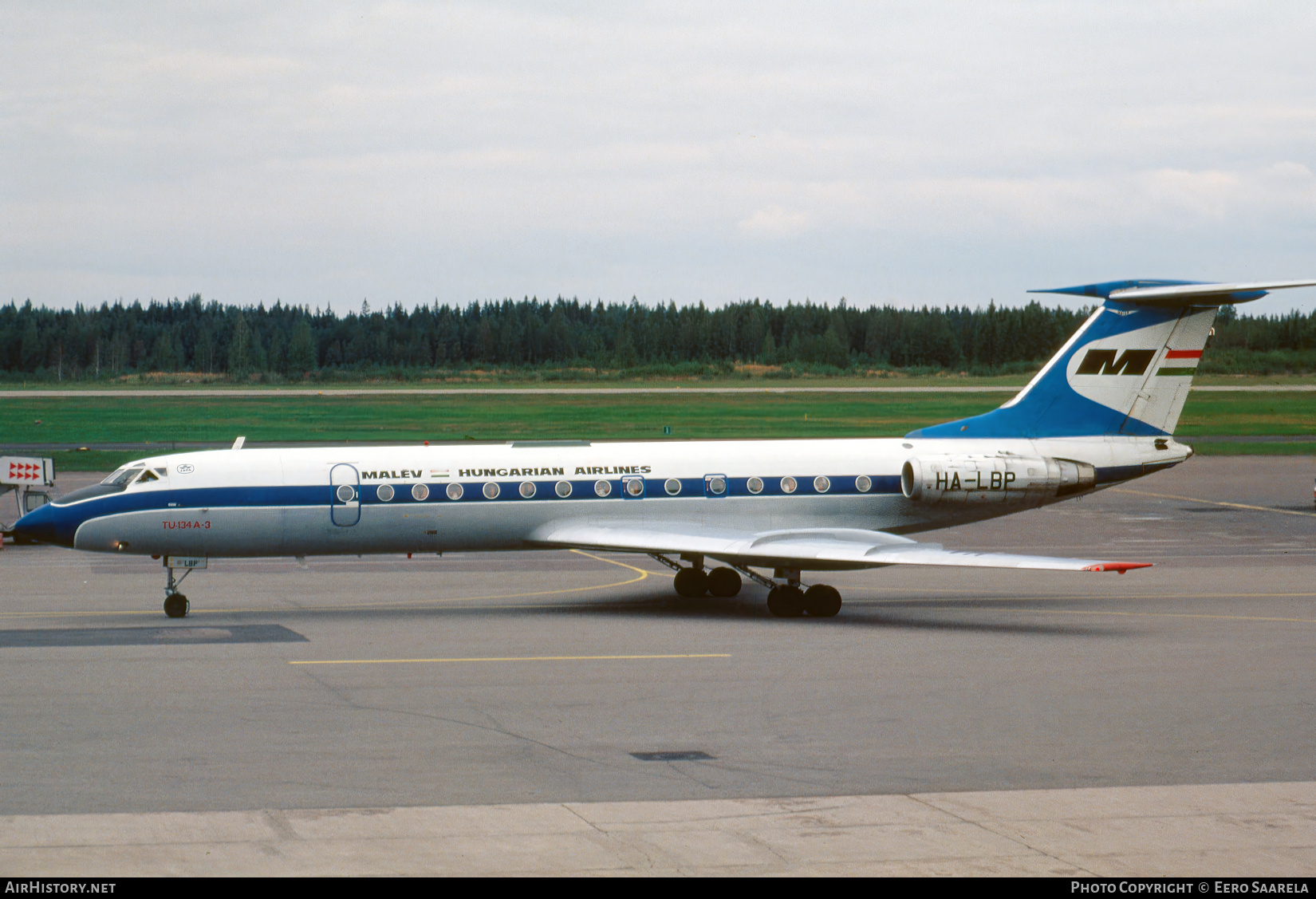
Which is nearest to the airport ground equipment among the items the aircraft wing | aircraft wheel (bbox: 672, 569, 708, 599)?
the aircraft wing

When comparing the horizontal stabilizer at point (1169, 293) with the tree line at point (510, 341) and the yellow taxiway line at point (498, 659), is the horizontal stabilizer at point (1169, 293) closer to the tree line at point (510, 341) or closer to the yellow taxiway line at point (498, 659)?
the yellow taxiway line at point (498, 659)

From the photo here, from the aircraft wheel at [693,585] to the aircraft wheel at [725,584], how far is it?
0.14 meters

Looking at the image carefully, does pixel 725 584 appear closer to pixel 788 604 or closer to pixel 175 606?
pixel 788 604

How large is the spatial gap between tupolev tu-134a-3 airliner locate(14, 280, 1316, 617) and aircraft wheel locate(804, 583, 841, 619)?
0.02 metres

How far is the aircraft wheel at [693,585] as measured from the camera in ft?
90.1

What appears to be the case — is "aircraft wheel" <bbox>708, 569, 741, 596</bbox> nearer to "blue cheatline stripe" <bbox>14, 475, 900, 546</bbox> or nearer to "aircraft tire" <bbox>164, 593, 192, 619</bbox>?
"blue cheatline stripe" <bbox>14, 475, 900, 546</bbox>

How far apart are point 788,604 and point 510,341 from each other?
16397 centimetres

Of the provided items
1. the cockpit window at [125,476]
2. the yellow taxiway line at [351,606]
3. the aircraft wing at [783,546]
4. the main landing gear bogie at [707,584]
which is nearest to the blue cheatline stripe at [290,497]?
the cockpit window at [125,476]

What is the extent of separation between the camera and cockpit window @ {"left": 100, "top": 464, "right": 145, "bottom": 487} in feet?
82.9

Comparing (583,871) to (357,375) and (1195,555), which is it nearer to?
(1195,555)

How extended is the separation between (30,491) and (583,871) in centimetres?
3129

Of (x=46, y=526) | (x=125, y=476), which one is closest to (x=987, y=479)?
(x=125, y=476)

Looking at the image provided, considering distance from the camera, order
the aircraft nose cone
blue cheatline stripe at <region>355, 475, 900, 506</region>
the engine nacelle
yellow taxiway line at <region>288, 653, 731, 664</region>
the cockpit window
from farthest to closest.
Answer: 1. the engine nacelle
2. blue cheatline stripe at <region>355, 475, 900, 506</region>
3. the cockpit window
4. the aircraft nose cone
5. yellow taxiway line at <region>288, 653, 731, 664</region>

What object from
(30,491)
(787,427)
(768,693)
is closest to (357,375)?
(787,427)
